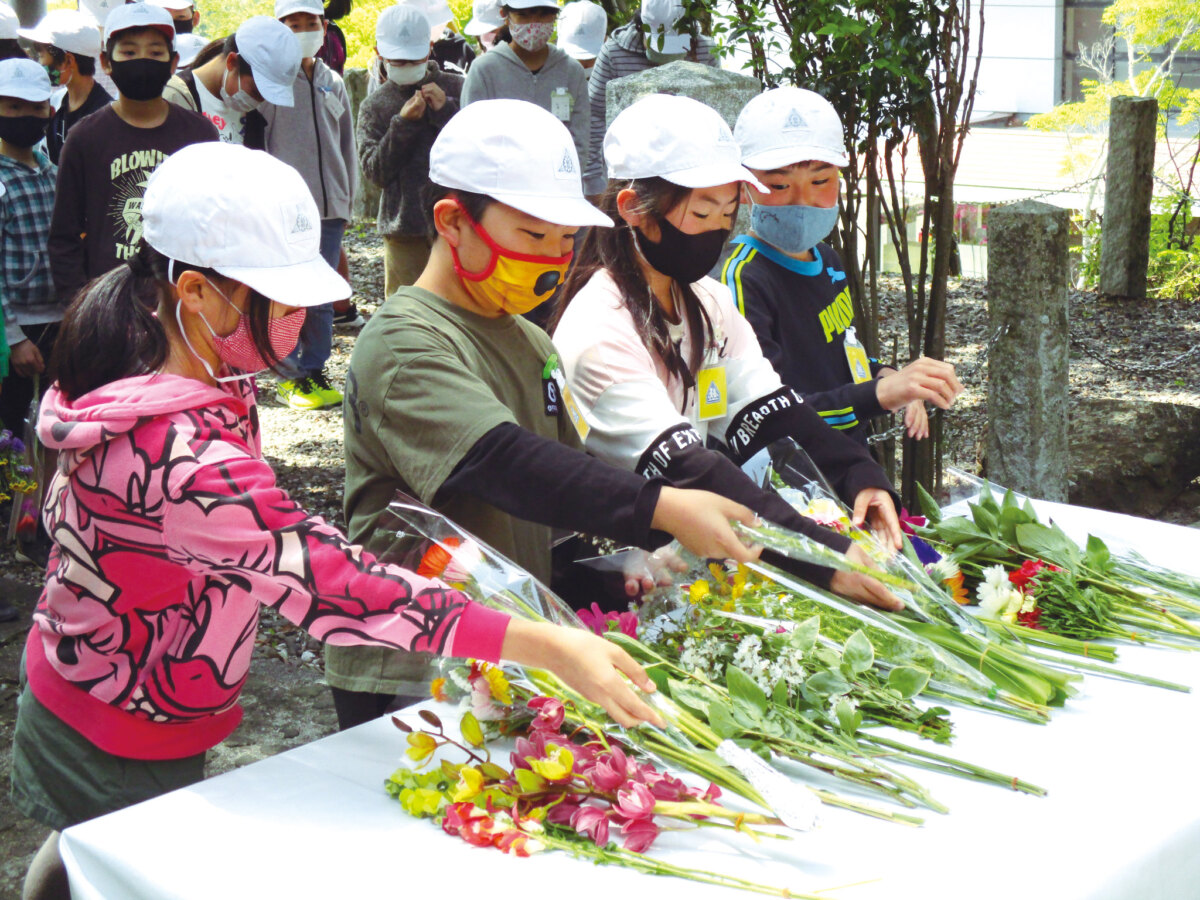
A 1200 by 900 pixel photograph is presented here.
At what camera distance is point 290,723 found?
3758 millimetres

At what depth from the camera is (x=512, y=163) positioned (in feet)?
6.51

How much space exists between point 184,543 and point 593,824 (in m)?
0.64

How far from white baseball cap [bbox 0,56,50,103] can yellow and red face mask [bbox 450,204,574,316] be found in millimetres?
3273

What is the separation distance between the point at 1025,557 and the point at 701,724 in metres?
0.95

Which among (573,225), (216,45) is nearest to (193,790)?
(573,225)

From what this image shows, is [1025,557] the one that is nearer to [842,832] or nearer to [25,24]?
[842,832]

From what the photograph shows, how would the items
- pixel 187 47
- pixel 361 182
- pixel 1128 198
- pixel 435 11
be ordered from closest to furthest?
pixel 187 47 < pixel 435 11 < pixel 1128 198 < pixel 361 182

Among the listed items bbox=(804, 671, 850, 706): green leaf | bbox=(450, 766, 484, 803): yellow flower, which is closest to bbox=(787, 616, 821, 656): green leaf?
bbox=(804, 671, 850, 706): green leaf

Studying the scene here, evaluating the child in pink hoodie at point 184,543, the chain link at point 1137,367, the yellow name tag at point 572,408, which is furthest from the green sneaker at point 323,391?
the child in pink hoodie at point 184,543

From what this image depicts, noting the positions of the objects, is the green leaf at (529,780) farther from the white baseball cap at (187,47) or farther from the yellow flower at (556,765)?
the white baseball cap at (187,47)

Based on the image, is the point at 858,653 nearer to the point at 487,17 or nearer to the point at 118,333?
the point at 118,333

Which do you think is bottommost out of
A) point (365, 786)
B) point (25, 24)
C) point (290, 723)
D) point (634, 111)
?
point (290, 723)

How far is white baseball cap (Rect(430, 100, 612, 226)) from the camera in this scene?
1.99m

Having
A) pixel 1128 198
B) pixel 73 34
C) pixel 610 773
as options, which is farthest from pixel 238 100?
pixel 1128 198
